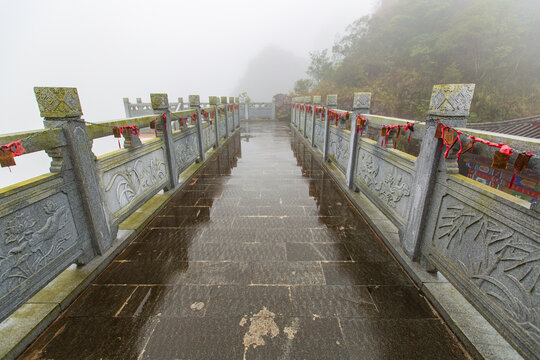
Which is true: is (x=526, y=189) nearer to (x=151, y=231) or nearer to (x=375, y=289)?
(x=375, y=289)

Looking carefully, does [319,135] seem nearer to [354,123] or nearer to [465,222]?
[354,123]

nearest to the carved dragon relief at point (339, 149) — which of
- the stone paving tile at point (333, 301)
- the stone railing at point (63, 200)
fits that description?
the stone paving tile at point (333, 301)

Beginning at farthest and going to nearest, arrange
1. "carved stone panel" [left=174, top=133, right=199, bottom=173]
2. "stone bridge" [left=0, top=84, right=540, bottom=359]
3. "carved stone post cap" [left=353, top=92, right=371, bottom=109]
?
1. "carved stone panel" [left=174, top=133, right=199, bottom=173]
2. "carved stone post cap" [left=353, top=92, right=371, bottom=109]
3. "stone bridge" [left=0, top=84, right=540, bottom=359]

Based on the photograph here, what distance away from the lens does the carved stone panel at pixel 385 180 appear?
123 inches

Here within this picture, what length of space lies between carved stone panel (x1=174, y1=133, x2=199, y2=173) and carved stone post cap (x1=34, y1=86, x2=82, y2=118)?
2.93 m

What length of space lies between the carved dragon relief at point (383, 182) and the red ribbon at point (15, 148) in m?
3.84

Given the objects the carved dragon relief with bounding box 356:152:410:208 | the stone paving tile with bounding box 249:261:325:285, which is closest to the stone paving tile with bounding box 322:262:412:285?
the stone paving tile with bounding box 249:261:325:285

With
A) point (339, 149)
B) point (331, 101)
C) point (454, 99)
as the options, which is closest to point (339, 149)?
point (339, 149)

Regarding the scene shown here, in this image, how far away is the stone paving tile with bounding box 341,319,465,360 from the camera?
77.2 inches

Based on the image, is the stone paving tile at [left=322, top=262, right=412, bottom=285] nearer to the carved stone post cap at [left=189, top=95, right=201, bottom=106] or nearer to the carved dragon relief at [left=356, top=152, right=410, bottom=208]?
the carved dragon relief at [left=356, top=152, right=410, bottom=208]

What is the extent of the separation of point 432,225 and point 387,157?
1.23 metres

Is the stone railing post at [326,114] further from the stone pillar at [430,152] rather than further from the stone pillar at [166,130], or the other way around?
the stone pillar at [430,152]

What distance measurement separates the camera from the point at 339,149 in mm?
5938

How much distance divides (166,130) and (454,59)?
1000 inches
